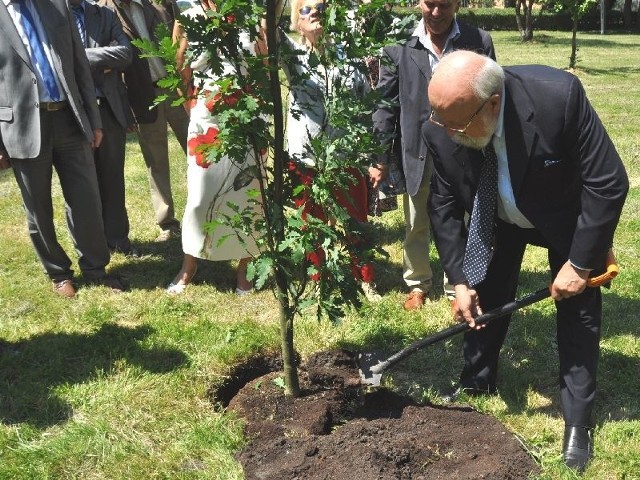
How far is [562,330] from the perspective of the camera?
3463 millimetres

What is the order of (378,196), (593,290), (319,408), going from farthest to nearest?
1. (378,196)
2. (319,408)
3. (593,290)

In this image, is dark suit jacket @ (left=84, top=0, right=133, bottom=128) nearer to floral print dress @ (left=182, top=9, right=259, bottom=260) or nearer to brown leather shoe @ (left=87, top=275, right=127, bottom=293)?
floral print dress @ (left=182, top=9, right=259, bottom=260)

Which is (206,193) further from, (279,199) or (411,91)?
(279,199)

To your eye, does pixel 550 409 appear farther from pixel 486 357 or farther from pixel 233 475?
pixel 233 475

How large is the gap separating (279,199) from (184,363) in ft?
4.55

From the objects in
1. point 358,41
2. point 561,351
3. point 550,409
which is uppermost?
point 358,41

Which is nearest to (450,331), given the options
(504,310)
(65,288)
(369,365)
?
(504,310)

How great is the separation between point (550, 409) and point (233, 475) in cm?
169

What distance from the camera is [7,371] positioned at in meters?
4.31

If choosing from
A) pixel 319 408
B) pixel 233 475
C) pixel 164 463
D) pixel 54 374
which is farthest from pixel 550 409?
pixel 54 374

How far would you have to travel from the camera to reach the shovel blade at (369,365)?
395 cm

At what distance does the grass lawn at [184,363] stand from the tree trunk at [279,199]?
1.20 ft

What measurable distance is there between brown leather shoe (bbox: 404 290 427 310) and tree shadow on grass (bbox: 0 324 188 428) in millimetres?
1561

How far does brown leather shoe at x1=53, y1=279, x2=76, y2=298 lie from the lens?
528 cm
